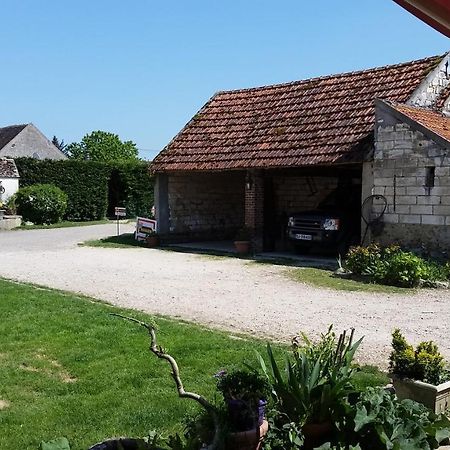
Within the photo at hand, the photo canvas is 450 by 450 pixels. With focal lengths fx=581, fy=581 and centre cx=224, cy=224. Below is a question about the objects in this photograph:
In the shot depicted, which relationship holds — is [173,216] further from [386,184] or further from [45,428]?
[45,428]

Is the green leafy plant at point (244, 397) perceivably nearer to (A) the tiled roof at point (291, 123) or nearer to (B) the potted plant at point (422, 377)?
(B) the potted plant at point (422, 377)

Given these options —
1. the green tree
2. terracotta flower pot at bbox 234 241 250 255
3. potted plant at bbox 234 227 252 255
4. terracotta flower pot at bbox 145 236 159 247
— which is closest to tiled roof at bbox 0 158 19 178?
terracotta flower pot at bbox 145 236 159 247

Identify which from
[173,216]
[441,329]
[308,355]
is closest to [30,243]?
[173,216]

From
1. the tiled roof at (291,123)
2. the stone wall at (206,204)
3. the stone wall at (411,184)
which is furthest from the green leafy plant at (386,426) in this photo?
the stone wall at (206,204)

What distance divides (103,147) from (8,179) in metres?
49.8

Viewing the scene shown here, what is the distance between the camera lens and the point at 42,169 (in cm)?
2977

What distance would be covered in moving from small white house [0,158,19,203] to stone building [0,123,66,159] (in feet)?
54.2

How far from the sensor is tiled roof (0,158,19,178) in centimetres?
2875

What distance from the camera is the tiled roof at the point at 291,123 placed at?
15516mm

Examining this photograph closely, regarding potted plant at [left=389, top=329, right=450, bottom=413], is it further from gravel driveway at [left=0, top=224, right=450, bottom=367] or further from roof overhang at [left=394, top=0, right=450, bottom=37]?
roof overhang at [left=394, top=0, right=450, bottom=37]

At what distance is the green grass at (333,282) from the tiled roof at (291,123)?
3.12 m

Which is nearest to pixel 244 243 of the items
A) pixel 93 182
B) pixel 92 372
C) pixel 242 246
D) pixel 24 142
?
pixel 242 246

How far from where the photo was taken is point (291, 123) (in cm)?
1756

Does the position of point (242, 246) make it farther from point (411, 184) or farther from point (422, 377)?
point (422, 377)
